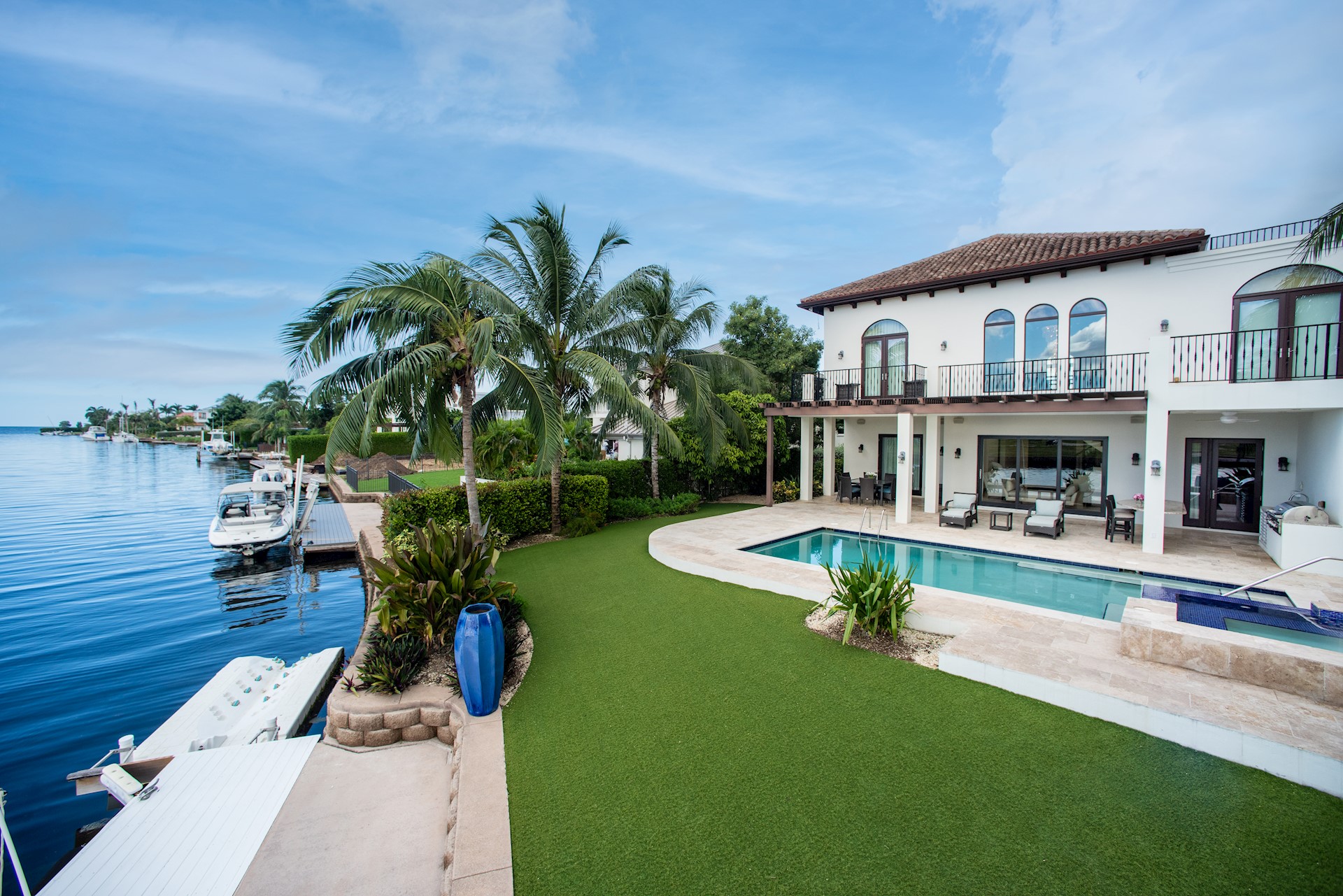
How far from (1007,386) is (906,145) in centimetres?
1021

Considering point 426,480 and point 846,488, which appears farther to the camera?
point 426,480

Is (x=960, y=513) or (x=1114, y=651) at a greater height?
(x=960, y=513)

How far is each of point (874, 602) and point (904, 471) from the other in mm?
8210

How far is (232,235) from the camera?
22328mm

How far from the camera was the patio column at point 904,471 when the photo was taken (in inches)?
555

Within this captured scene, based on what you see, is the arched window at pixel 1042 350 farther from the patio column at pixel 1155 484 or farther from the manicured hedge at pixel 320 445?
the manicured hedge at pixel 320 445

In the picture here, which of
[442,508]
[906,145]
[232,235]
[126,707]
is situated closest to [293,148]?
[232,235]

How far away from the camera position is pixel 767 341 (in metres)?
27.5

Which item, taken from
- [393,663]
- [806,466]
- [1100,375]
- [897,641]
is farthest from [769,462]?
[393,663]

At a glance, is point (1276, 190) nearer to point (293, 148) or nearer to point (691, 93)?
point (691, 93)

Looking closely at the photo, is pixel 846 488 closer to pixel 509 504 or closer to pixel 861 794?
pixel 509 504

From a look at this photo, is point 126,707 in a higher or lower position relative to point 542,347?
lower

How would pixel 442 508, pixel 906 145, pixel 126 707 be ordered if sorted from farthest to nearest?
pixel 906 145, pixel 442 508, pixel 126 707

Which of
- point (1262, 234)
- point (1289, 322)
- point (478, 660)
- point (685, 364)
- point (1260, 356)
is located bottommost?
point (478, 660)
